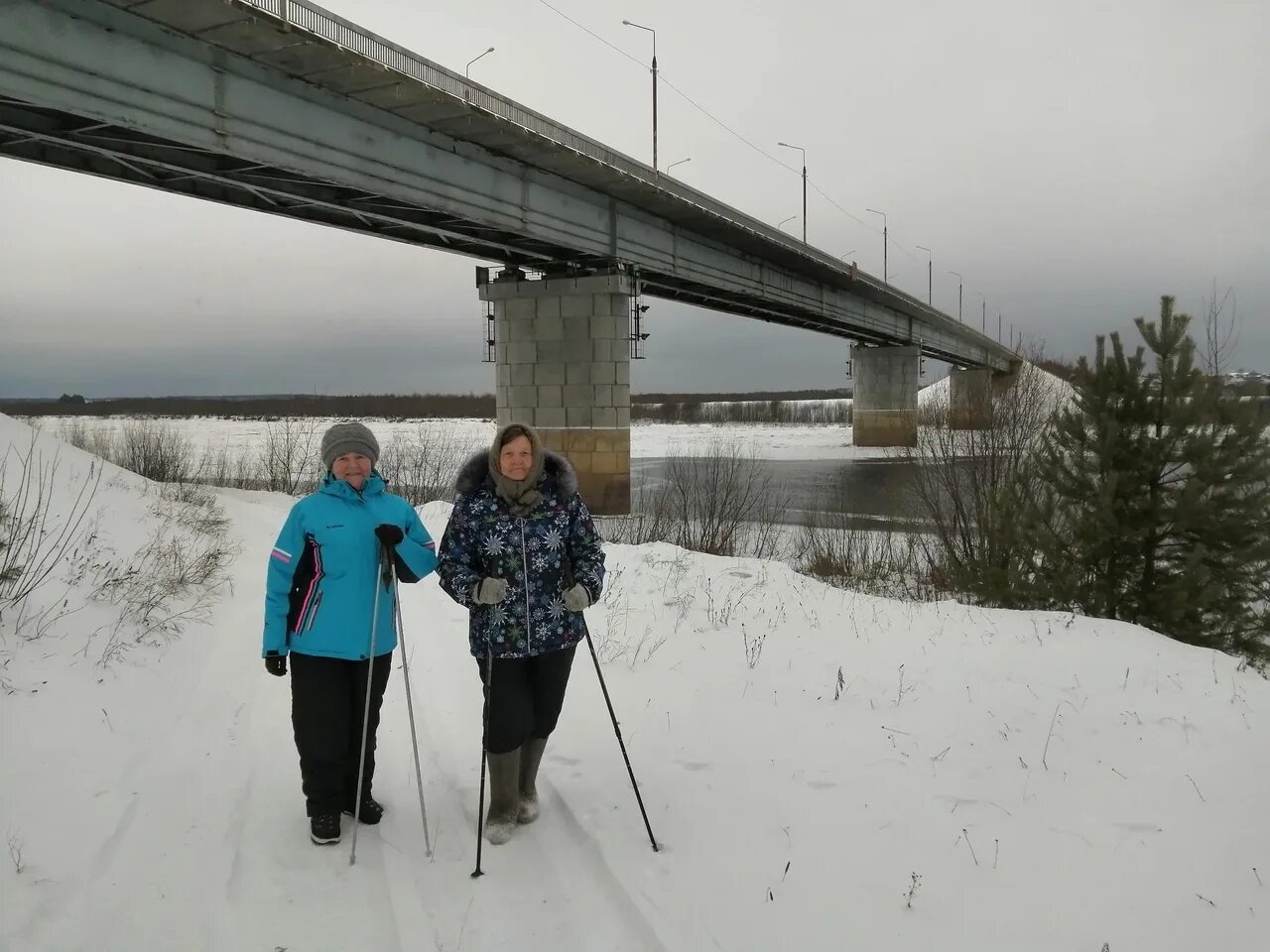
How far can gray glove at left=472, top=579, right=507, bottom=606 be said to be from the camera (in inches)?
139

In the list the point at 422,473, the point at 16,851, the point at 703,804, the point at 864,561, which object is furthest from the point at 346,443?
the point at 422,473

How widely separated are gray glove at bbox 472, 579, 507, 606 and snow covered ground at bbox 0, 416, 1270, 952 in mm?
1172

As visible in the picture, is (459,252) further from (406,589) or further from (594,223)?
(406,589)

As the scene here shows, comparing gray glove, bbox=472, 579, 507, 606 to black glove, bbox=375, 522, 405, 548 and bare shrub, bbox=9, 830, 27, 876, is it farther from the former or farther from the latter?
bare shrub, bbox=9, 830, 27, 876

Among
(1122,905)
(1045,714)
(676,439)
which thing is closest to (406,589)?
(1045,714)

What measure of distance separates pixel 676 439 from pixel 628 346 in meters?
31.4

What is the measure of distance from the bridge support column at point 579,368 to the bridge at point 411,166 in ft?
0.14

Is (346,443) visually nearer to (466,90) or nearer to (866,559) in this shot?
(866,559)

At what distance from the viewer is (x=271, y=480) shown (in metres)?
22.4

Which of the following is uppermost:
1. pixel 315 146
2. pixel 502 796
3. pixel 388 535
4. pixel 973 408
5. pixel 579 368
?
pixel 315 146

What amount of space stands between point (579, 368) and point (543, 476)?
59.3 ft

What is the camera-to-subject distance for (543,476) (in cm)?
383

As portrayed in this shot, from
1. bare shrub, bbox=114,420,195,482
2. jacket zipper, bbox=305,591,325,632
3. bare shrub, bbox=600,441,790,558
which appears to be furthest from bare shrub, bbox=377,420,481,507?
jacket zipper, bbox=305,591,325,632

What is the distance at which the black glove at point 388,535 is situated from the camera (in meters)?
3.71
